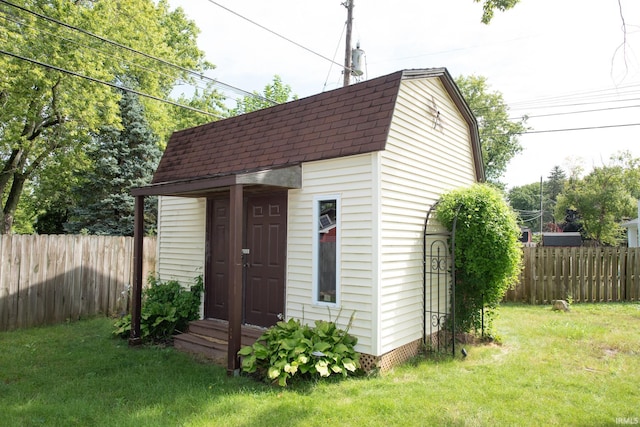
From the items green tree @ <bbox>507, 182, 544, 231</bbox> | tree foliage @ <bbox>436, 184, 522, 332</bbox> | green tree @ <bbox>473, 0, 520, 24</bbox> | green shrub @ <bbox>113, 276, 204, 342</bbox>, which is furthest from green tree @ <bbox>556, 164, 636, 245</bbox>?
green tree @ <bbox>507, 182, 544, 231</bbox>

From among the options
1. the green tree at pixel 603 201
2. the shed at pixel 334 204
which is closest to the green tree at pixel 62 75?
the shed at pixel 334 204

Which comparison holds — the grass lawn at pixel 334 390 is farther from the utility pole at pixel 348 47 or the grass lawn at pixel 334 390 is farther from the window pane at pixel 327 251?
the utility pole at pixel 348 47

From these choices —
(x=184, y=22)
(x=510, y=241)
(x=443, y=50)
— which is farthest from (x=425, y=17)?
(x=184, y=22)

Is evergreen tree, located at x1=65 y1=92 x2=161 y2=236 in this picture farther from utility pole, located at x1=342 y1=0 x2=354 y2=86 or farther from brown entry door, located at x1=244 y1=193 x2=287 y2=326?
brown entry door, located at x1=244 y1=193 x2=287 y2=326

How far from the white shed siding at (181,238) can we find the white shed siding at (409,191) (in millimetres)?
3712

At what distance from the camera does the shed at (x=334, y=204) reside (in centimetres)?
516

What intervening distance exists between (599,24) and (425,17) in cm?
237

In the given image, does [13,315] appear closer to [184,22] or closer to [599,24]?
[599,24]

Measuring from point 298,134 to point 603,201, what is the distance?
73.2 feet

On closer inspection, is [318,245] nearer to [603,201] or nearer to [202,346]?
[202,346]

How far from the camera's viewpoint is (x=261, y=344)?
16.8ft

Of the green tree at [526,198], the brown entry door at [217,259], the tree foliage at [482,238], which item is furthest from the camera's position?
the green tree at [526,198]

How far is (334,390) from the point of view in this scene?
14.7 ft

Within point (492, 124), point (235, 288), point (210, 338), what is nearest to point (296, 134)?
point (235, 288)
